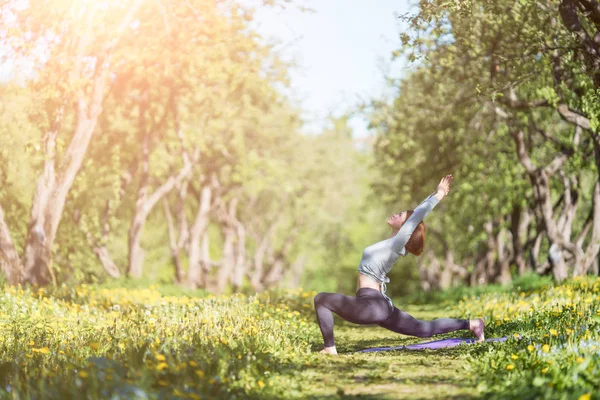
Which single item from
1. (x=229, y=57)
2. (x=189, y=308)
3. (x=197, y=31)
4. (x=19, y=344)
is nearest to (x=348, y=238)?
(x=229, y=57)

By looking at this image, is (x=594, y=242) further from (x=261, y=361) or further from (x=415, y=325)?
(x=261, y=361)

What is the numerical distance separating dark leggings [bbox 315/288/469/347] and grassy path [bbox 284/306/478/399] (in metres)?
0.34

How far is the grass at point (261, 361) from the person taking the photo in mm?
6738

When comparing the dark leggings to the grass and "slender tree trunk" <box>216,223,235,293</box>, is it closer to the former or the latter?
the grass

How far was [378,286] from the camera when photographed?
9102 millimetres


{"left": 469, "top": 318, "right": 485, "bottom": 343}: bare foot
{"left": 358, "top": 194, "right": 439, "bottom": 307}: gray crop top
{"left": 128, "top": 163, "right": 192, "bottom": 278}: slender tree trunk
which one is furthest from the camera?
{"left": 128, "top": 163, "right": 192, "bottom": 278}: slender tree trunk

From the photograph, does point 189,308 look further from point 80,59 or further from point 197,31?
point 197,31

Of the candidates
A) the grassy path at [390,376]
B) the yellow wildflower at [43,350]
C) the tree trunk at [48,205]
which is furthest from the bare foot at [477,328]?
the tree trunk at [48,205]

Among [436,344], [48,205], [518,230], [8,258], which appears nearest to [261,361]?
[436,344]

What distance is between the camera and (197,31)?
23.0m

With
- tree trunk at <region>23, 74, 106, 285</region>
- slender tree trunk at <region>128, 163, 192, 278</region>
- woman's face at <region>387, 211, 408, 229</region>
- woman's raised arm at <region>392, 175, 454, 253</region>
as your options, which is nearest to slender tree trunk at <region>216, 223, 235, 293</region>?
slender tree trunk at <region>128, 163, 192, 278</region>

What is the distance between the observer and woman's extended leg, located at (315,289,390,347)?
350 inches

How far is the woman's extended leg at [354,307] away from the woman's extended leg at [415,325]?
20 cm

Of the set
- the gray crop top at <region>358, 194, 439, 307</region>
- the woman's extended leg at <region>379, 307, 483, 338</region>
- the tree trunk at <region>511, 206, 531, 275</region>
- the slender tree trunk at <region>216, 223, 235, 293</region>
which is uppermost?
the gray crop top at <region>358, 194, 439, 307</region>
